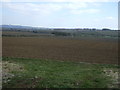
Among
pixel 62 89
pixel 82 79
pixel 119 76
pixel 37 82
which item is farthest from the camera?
pixel 119 76

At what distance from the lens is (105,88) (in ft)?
24.6

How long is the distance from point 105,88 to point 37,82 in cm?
244

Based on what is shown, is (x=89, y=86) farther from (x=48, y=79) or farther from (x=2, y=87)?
(x=2, y=87)

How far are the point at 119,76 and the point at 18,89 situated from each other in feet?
14.1

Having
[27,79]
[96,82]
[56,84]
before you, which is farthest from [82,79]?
[27,79]

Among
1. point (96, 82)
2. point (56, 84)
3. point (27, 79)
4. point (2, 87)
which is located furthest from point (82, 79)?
point (2, 87)

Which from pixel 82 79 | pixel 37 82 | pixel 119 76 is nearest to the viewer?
pixel 37 82

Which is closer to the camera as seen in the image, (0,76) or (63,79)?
(63,79)

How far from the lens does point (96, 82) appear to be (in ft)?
27.1

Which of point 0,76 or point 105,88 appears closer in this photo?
point 105,88

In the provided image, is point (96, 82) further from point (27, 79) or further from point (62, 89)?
point (27, 79)

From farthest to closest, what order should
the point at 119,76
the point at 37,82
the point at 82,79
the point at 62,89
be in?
1. the point at 119,76
2. the point at 82,79
3. the point at 37,82
4. the point at 62,89

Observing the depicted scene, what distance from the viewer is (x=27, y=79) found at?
848 cm

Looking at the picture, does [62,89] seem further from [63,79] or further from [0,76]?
[0,76]
